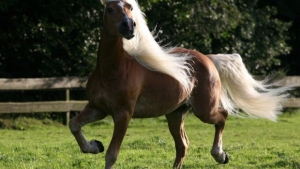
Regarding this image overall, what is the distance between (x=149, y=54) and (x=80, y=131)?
1.24 m

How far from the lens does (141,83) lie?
27.5 feet

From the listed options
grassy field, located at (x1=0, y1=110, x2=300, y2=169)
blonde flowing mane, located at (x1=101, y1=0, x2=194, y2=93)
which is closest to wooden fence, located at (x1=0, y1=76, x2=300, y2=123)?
grassy field, located at (x1=0, y1=110, x2=300, y2=169)

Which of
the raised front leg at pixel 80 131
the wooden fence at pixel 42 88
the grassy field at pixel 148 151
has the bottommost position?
the wooden fence at pixel 42 88

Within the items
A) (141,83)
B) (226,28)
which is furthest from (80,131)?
(226,28)

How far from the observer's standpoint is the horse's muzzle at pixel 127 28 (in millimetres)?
7809

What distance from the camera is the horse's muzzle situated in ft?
25.6

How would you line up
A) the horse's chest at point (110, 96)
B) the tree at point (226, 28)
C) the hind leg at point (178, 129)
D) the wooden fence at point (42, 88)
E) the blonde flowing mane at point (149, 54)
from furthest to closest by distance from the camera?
the tree at point (226, 28) < the wooden fence at point (42, 88) < the hind leg at point (178, 129) < the blonde flowing mane at point (149, 54) < the horse's chest at point (110, 96)

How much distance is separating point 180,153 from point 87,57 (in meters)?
11.3

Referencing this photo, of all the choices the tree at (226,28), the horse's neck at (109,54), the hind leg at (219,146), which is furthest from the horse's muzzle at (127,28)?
the tree at (226,28)

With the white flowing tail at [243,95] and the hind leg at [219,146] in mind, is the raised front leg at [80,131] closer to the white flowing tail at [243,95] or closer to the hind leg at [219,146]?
the hind leg at [219,146]

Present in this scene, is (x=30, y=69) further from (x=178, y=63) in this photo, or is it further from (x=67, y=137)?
(x=178, y=63)

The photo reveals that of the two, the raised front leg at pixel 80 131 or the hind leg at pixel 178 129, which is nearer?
the raised front leg at pixel 80 131

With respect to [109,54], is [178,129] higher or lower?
lower

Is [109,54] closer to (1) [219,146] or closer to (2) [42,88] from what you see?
(1) [219,146]
